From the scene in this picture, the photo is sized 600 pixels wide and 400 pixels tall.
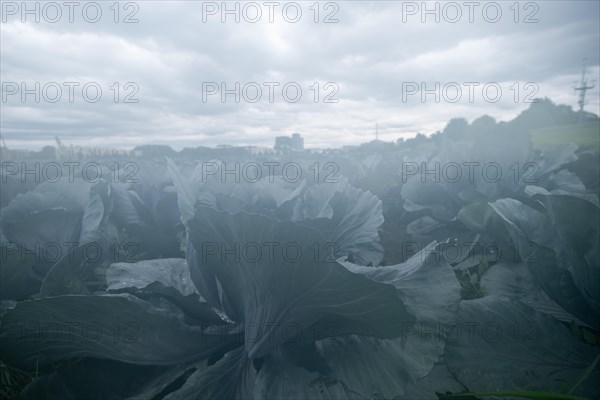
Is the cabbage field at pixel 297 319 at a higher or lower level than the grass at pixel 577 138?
lower

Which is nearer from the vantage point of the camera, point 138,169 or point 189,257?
point 189,257

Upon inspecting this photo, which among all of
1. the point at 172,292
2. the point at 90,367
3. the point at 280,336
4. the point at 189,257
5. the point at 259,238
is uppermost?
the point at 259,238

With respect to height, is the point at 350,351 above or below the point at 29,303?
below

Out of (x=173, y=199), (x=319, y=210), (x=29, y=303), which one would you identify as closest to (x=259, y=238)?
(x=29, y=303)

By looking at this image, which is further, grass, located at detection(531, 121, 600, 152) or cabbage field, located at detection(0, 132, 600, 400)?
grass, located at detection(531, 121, 600, 152)

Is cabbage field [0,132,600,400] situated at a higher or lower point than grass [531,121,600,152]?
lower

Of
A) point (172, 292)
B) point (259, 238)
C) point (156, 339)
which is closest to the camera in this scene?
point (259, 238)

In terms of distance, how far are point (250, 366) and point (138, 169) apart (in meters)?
3.33

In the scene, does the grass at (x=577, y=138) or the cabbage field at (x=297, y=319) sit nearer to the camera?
the cabbage field at (x=297, y=319)

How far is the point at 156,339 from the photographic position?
1305 mm

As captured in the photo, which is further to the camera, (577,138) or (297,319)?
(577,138)

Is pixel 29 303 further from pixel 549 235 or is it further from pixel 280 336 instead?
pixel 549 235

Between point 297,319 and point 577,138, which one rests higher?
point 577,138

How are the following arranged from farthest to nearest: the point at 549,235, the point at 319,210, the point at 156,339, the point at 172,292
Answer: the point at 319,210 < the point at 549,235 < the point at 172,292 < the point at 156,339
